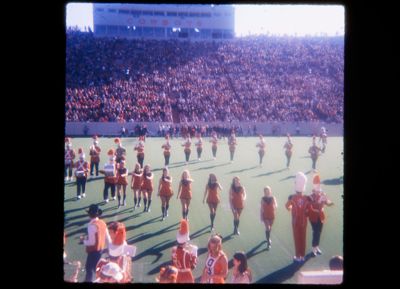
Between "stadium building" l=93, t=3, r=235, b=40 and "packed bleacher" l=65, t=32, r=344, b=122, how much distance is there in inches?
120

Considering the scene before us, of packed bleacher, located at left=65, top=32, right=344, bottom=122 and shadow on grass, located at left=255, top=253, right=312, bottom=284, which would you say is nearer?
shadow on grass, located at left=255, top=253, right=312, bottom=284

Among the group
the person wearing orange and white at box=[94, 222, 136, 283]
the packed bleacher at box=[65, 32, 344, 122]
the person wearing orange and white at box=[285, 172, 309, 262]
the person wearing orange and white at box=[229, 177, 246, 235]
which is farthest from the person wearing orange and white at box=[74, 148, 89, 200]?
the packed bleacher at box=[65, 32, 344, 122]

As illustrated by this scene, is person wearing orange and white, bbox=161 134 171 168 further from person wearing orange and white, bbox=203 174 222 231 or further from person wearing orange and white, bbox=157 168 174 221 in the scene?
person wearing orange and white, bbox=203 174 222 231

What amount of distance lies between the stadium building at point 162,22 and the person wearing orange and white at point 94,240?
30486 millimetres

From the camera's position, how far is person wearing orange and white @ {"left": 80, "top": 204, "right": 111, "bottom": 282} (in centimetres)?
518

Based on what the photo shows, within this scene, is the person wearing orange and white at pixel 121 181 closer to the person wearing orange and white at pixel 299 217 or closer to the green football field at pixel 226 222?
the green football field at pixel 226 222

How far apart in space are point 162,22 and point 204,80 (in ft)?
34.0

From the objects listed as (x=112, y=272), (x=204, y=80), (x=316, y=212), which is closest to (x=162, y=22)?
(x=204, y=80)

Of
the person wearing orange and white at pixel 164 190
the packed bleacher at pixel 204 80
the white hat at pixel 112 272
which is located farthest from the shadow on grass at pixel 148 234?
the packed bleacher at pixel 204 80
